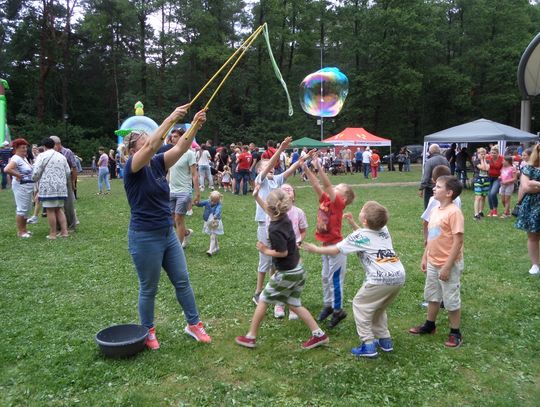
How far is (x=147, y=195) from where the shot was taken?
3.66 metres

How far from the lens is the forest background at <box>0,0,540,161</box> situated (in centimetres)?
3669

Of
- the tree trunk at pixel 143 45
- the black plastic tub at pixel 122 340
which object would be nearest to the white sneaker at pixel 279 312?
the black plastic tub at pixel 122 340

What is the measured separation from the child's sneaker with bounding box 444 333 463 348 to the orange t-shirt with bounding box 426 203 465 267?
2.18 ft

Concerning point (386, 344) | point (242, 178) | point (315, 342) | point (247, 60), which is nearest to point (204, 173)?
point (242, 178)

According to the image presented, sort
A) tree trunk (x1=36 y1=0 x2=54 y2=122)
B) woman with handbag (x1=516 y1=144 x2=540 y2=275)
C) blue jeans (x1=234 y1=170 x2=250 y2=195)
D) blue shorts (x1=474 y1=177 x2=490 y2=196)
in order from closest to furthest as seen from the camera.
Result: woman with handbag (x1=516 y1=144 x2=540 y2=275), blue shorts (x1=474 y1=177 x2=490 y2=196), blue jeans (x1=234 y1=170 x2=250 y2=195), tree trunk (x1=36 y1=0 x2=54 y2=122)

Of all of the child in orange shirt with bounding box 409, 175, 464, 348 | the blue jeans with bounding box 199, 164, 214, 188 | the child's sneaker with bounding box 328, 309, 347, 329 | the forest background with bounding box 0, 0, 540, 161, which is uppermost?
the forest background with bounding box 0, 0, 540, 161

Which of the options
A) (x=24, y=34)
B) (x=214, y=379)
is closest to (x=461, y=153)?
(x=214, y=379)

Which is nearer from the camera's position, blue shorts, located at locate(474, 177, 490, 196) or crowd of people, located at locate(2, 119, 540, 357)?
crowd of people, located at locate(2, 119, 540, 357)

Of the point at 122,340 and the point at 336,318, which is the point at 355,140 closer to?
the point at 336,318

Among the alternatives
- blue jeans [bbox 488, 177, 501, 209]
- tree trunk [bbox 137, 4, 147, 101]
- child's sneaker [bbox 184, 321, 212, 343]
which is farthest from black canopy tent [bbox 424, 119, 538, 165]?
tree trunk [bbox 137, 4, 147, 101]

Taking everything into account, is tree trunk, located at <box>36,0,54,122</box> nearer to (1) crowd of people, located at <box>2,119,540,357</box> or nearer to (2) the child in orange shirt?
Result: (1) crowd of people, located at <box>2,119,540,357</box>

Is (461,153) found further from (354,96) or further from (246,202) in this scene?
(354,96)

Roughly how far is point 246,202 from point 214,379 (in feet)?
33.6

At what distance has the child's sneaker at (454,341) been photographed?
13.3 ft
